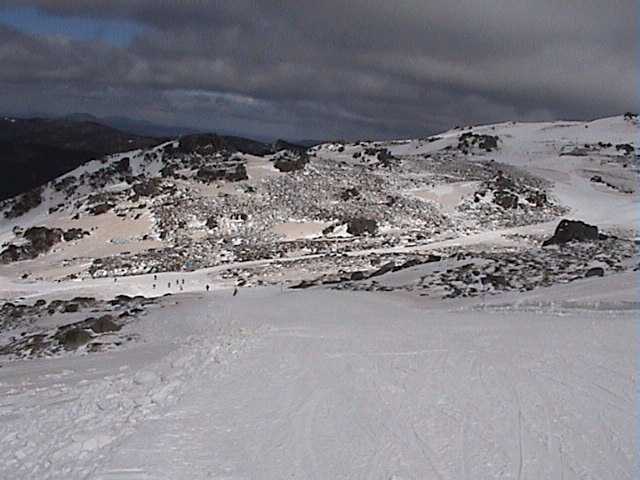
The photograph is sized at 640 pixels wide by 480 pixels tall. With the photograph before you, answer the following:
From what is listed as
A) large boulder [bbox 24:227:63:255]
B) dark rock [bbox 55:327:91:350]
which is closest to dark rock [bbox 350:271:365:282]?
dark rock [bbox 55:327:91:350]

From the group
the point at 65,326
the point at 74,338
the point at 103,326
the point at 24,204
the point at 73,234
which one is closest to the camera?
the point at 74,338

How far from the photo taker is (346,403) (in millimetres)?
9195

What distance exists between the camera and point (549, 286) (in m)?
19.8

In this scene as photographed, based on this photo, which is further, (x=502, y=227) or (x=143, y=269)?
(x=502, y=227)

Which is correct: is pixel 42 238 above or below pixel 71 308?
above

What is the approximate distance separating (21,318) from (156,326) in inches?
291

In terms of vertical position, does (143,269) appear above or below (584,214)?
below

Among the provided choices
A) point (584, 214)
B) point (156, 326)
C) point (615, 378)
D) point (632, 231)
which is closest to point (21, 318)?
point (156, 326)

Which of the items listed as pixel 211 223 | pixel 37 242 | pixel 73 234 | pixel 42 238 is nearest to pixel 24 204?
pixel 73 234

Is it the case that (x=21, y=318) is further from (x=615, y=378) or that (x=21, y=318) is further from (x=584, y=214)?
(x=584, y=214)

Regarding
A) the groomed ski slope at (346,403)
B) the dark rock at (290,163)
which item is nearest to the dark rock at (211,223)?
the dark rock at (290,163)

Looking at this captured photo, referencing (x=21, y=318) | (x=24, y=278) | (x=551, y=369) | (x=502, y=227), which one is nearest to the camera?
(x=551, y=369)

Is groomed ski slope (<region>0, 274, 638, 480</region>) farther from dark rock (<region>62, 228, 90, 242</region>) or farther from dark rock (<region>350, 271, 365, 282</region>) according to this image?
dark rock (<region>62, 228, 90, 242</region>)

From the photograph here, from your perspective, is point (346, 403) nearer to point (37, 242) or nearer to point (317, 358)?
point (317, 358)
